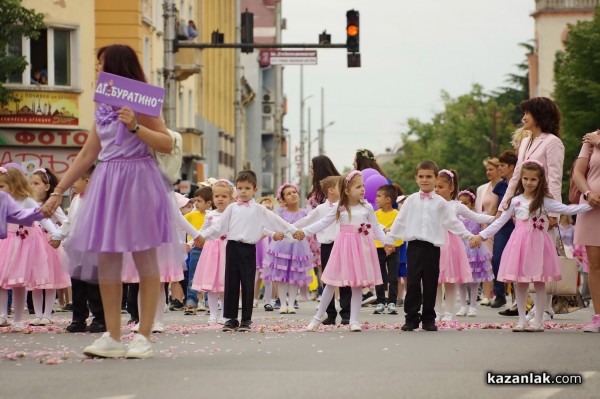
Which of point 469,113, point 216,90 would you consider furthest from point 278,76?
point 469,113

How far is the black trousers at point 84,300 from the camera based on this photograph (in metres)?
15.3

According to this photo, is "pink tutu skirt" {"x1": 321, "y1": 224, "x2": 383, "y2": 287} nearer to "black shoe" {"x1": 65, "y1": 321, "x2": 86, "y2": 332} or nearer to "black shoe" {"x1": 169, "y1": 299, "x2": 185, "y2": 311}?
"black shoe" {"x1": 65, "y1": 321, "x2": 86, "y2": 332}

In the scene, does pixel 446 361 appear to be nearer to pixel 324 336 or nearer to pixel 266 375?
pixel 266 375

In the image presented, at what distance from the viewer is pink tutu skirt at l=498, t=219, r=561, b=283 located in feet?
48.4

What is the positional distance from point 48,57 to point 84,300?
26356mm

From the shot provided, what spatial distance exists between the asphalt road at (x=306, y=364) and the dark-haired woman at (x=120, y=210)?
480mm

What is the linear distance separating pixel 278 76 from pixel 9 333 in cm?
4635

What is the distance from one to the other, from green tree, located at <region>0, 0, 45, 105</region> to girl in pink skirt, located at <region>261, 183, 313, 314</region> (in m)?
16.0

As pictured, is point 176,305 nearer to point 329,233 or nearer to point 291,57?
point 329,233

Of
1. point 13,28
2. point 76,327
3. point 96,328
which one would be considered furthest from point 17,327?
point 13,28

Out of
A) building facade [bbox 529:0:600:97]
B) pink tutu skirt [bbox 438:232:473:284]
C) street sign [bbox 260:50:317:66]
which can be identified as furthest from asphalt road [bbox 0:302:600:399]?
building facade [bbox 529:0:600:97]

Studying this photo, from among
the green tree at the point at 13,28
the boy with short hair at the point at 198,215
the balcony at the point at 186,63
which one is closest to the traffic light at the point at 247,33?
the green tree at the point at 13,28

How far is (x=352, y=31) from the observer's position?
31266mm

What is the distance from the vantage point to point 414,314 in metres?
15.0
